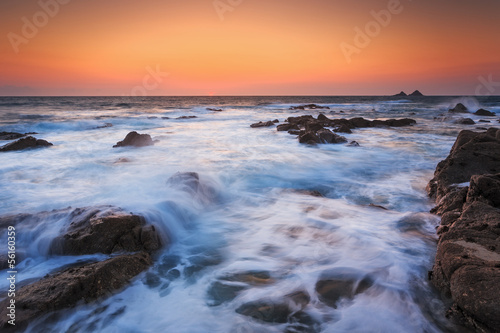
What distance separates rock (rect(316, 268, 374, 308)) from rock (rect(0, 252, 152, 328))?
83.5 inches

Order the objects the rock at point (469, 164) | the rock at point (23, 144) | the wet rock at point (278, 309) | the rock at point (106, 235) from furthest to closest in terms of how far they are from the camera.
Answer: the rock at point (23, 144) < the rock at point (469, 164) < the rock at point (106, 235) < the wet rock at point (278, 309)

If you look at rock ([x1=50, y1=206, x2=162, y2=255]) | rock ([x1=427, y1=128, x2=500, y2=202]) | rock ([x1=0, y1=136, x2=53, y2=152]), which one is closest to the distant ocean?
rock ([x1=50, y1=206, x2=162, y2=255])

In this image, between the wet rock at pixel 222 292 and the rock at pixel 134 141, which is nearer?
the wet rock at pixel 222 292

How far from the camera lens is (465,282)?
7.67 ft

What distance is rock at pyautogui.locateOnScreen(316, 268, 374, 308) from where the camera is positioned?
288 cm

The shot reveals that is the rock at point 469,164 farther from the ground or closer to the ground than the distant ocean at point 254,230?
farther from the ground

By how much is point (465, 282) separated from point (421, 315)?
0.51 meters

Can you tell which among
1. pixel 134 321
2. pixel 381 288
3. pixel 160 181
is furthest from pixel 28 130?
pixel 381 288

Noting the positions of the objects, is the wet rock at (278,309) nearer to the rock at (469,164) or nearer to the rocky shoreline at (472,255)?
the rocky shoreline at (472,255)

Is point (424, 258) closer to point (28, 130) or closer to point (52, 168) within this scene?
point (52, 168)

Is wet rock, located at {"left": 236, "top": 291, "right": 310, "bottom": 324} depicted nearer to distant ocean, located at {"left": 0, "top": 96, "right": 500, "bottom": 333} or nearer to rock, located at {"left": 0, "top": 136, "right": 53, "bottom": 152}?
distant ocean, located at {"left": 0, "top": 96, "right": 500, "bottom": 333}

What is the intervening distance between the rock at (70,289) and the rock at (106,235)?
449 mm

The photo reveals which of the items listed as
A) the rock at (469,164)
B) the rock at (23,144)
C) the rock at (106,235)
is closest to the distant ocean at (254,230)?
the rock at (106,235)

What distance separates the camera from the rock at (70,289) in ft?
8.21
